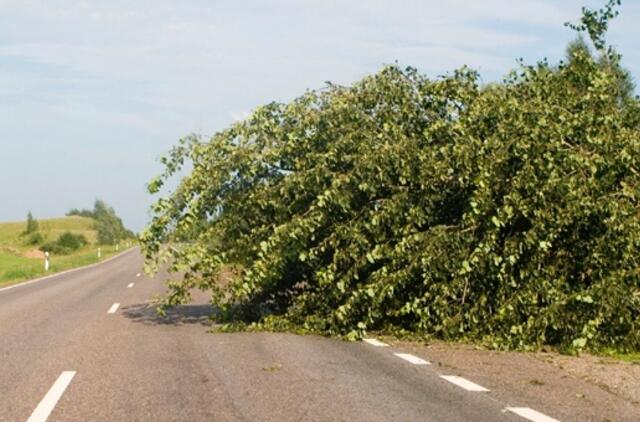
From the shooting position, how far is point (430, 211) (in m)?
11.1

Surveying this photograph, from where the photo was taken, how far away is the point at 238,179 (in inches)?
496

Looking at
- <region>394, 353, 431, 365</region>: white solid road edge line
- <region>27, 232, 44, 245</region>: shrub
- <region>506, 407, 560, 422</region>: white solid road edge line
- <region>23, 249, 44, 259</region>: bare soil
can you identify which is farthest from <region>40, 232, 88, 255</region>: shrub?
<region>506, 407, 560, 422</region>: white solid road edge line

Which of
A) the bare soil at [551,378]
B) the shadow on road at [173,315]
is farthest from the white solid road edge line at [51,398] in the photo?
the shadow on road at [173,315]

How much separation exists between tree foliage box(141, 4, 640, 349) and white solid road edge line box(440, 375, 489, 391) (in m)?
2.29

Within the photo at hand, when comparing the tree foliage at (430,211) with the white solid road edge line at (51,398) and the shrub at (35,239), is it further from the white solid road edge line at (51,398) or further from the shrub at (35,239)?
the shrub at (35,239)

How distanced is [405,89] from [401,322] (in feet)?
12.2

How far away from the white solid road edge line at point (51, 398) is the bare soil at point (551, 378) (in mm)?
3739

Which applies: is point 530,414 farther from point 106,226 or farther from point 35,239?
point 106,226

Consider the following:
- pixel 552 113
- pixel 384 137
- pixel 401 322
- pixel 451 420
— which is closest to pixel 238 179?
pixel 384 137

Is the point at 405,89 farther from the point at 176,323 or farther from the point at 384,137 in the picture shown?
the point at 176,323

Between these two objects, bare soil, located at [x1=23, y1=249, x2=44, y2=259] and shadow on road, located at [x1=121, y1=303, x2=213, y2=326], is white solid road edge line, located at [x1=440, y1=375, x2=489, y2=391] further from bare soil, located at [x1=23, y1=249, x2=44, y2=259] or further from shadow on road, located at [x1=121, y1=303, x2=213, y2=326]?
bare soil, located at [x1=23, y1=249, x2=44, y2=259]

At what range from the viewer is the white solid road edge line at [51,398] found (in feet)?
20.3

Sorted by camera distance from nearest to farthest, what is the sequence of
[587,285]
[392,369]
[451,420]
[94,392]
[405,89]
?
1. [451,420]
2. [94,392]
3. [392,369]
4. [587,285]
5. [405,89]

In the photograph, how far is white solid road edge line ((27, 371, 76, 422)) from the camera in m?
6.18
